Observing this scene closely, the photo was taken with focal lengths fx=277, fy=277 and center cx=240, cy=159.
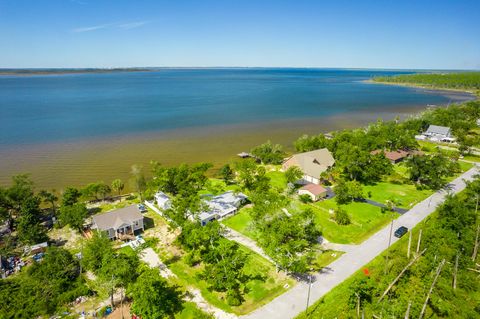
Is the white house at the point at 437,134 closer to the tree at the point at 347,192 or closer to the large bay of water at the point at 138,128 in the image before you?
the large bay of water at the point at 138,128

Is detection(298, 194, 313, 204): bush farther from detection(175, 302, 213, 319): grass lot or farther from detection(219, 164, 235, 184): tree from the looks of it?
detection(175, 302, 213, 319): grass lot

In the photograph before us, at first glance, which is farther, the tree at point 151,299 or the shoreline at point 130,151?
the shoreline at point 130,151

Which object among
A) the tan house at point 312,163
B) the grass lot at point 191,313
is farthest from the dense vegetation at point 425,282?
the tan house at point 312,163

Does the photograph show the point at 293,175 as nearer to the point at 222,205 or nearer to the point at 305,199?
the point at 305,199

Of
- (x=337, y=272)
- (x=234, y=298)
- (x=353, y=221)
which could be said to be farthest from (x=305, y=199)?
(x=234, y=298)

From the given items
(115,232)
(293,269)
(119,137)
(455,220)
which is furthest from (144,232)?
(119,137)

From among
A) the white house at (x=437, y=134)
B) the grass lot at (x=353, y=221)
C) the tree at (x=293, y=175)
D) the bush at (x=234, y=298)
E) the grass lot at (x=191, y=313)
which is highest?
the white house at (x=437, y=134)
